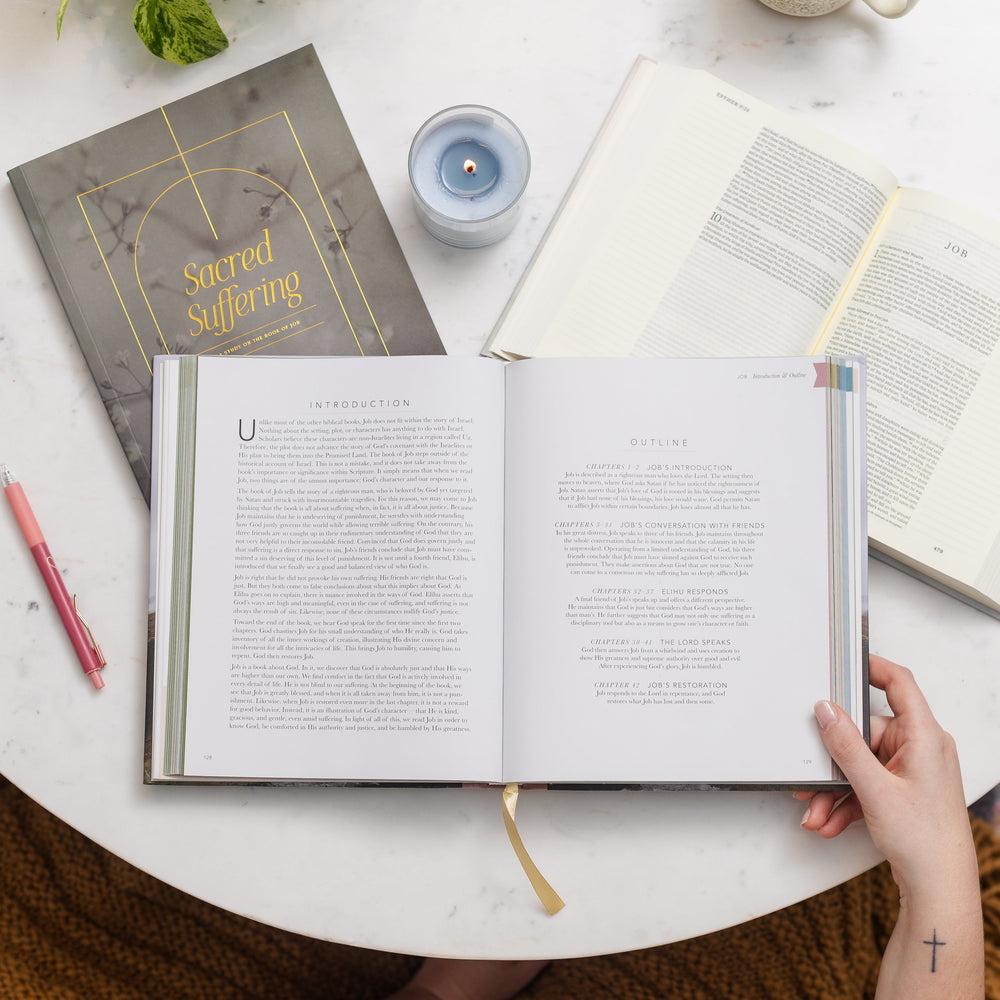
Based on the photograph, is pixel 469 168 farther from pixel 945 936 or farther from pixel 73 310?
pixel 945 936

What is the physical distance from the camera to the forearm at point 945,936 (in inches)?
29.5

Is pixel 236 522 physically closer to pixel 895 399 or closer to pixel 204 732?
pixel 204 732

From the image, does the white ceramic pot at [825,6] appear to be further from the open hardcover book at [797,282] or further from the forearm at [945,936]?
the forearm at [945,936]

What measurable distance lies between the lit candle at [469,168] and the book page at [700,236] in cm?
7

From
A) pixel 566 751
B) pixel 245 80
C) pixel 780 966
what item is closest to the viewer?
pixel 566 751

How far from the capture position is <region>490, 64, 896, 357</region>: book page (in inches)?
32.8

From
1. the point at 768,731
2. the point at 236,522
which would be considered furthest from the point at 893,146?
the point at 236,522

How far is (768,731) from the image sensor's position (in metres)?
0.75

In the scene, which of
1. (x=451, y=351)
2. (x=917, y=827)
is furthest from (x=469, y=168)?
(x=917, y=827)

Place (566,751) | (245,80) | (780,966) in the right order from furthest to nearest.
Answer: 1. (780,966)
2. (245,80)
3. (566,751)

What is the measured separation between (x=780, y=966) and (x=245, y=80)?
1149mm

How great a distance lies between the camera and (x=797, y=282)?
84 centimetres

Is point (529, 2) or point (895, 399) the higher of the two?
point (529, 2)

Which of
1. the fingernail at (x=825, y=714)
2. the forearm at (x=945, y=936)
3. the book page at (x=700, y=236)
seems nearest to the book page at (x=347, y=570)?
the book page at (x=700, y=236)
